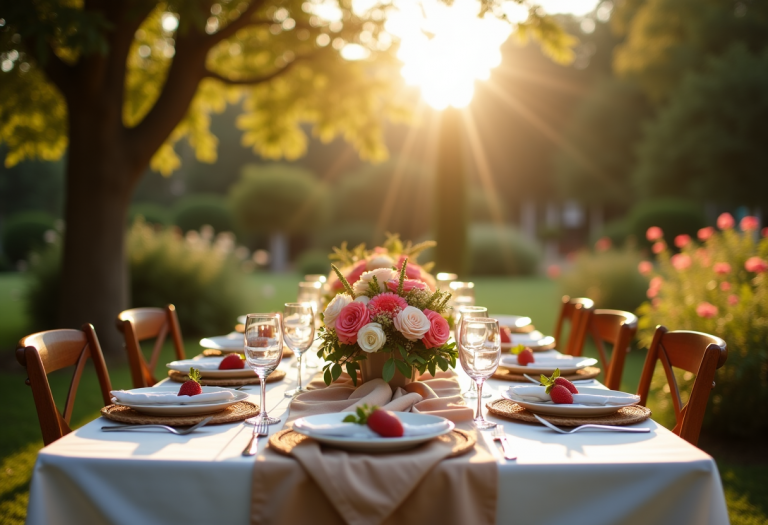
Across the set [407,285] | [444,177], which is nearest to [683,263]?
[407,285]

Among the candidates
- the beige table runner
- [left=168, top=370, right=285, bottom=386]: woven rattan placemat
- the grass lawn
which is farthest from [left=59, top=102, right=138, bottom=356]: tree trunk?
the beige table runner

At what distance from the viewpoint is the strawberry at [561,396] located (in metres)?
2.12

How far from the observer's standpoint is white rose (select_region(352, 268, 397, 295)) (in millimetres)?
2462

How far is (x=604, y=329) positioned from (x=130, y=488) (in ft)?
8.40

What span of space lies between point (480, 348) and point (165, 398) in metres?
0.94

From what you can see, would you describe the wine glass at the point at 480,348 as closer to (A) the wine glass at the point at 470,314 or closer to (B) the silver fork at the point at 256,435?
(A) the wine glass at the point at 470,314

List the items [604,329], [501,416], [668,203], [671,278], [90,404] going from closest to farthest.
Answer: [501,416]
[604,329]
[671,278]
[90,404]
[668,203]

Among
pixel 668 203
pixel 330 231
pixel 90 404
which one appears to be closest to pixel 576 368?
pixel 90 404

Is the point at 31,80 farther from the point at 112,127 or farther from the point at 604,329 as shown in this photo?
the point at 604,329

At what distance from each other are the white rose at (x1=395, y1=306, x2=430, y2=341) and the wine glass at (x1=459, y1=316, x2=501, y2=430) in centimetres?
16

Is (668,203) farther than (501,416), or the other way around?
(668,203)

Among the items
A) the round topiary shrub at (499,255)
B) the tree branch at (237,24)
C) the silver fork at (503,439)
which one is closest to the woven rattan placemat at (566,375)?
the silver fork at (503,439)

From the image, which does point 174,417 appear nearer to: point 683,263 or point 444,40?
point 683,263

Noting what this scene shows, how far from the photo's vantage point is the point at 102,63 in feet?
23.1
